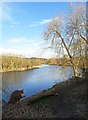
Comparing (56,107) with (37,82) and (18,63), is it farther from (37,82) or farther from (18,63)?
(18,63)

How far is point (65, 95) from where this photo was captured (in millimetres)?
8297

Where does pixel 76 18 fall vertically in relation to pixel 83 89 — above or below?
above

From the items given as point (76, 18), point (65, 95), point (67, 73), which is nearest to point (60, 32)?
point (76, 18)

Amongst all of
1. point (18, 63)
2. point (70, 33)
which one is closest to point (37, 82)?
point (70, 33)

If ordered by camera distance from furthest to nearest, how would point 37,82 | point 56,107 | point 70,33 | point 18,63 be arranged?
1. point 18,63
2. point 37,82
3. point 70,33
4. point 56,107

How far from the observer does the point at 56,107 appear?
23.8 ft

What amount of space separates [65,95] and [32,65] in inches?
1948

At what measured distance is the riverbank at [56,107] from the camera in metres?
6.48

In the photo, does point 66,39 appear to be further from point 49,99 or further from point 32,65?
point 32,65

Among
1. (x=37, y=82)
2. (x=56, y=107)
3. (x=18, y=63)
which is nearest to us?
(x=56, y=107)

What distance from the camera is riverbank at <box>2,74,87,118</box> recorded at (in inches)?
255

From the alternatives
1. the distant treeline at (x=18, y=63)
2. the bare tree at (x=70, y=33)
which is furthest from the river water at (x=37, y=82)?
the distant treeline at (x=18, y=63)

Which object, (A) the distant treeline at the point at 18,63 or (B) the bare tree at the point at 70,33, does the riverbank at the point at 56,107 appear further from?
(A) the distant treeline at the point at 18,63

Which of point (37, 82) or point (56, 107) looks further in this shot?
point (37, 82)
